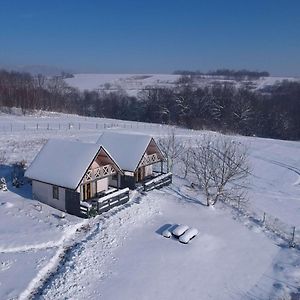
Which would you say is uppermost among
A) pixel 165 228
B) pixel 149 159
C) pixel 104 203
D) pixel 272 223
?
pixel 149 159

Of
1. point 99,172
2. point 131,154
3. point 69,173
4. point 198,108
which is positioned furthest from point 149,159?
point 198,108

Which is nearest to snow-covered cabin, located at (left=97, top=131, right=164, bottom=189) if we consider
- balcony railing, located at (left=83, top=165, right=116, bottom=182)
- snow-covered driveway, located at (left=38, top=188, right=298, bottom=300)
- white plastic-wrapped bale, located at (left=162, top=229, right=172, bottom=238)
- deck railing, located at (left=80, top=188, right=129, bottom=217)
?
balcony railing, located at (left=83, top=165, right=116, bottom=182)

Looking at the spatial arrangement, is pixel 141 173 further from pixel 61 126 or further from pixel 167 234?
pixel 61 126

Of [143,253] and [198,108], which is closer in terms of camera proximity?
[143,253]

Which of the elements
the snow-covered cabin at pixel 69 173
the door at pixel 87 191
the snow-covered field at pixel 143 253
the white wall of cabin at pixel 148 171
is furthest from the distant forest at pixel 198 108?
the door at pixel 87 191

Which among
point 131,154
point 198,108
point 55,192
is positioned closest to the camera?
point 55,192

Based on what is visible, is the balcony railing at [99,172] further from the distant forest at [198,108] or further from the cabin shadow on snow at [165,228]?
the distant forest at [198,108]

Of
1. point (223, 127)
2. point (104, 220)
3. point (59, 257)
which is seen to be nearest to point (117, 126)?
point (223, 127)
